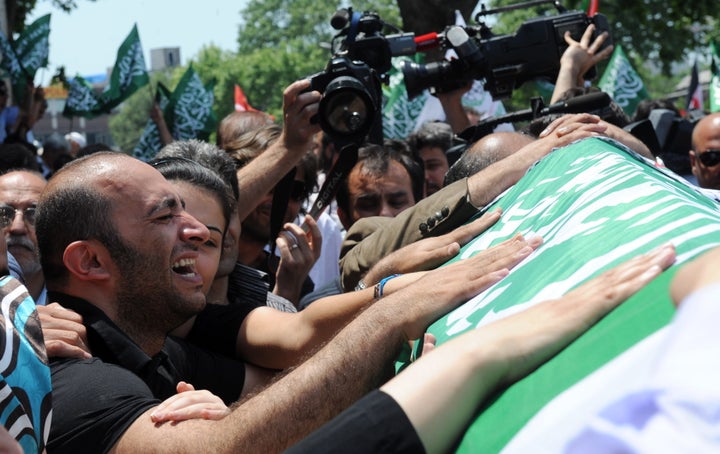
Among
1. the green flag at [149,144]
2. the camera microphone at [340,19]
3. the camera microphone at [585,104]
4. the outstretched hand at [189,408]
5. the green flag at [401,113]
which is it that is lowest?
the green flag at [149,144]

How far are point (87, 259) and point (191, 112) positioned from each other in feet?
22.0

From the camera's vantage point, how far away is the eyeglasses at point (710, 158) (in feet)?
17.0

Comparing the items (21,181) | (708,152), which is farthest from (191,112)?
(708,152)

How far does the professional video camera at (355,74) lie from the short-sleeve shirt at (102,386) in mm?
1171

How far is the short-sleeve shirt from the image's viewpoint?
2.25m

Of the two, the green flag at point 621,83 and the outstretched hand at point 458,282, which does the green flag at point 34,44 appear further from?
the outstretched hand at point 458,282

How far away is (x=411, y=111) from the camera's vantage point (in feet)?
25.5

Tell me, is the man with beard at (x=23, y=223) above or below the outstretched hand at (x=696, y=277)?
below

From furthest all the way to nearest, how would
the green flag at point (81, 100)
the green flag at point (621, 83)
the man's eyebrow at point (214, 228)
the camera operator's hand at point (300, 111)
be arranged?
1. the green flag at point (81, 100)
2. the green flag at point (621, 83)
3. the camera operator's hand at point (300, 111)
4. the man's eyebrow at point (214, 228)

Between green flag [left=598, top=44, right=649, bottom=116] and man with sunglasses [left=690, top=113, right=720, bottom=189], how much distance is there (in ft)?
12.1

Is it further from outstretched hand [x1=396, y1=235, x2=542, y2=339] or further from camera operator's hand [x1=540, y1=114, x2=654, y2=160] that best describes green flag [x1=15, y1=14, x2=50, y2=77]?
outstretched hand [x1=396, y1=235, x2=542, y2=339]

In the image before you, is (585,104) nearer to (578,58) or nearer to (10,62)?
(578,58)

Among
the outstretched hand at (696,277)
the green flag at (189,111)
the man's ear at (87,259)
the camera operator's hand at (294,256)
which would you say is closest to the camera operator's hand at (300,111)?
the camera operator's hand at (294,256)

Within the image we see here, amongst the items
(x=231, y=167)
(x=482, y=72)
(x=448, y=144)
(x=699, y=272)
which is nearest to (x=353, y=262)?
(x=231, y=167)
